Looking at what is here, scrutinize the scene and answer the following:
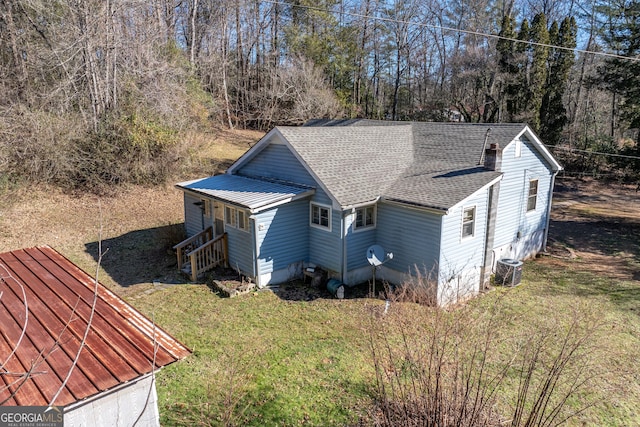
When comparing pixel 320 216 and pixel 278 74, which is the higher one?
pixel 278 74

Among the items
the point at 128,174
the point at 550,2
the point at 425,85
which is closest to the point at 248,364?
the point at 128,174

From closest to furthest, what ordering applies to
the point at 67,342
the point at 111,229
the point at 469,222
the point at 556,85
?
the point at 67,342
the point at 469,222
the point at 111,229
the point at 556,85

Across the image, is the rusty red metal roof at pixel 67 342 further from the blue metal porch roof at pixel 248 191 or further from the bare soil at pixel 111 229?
the bare soil at pixel 111 229

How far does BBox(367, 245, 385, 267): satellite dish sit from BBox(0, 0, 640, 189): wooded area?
7.83m

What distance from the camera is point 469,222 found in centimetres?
1230

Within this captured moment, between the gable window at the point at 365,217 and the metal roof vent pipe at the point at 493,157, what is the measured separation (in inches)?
155

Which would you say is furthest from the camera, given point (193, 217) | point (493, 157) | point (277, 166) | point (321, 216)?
point (193, 217)

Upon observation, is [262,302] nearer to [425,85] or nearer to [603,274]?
[603,274]

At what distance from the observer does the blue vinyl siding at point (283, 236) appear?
470 inches

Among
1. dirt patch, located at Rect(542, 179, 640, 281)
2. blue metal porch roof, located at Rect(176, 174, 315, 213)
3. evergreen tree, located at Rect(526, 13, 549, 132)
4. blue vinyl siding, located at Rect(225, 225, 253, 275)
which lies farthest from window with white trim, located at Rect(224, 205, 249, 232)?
evergreen tree, located at Rect(526, 13, 549, 132)

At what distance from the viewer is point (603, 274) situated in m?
14.6

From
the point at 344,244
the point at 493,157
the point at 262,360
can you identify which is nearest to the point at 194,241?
the point at 344,244

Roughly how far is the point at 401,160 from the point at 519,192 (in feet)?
14.2

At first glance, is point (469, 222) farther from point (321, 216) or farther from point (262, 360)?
point (262, 360)
